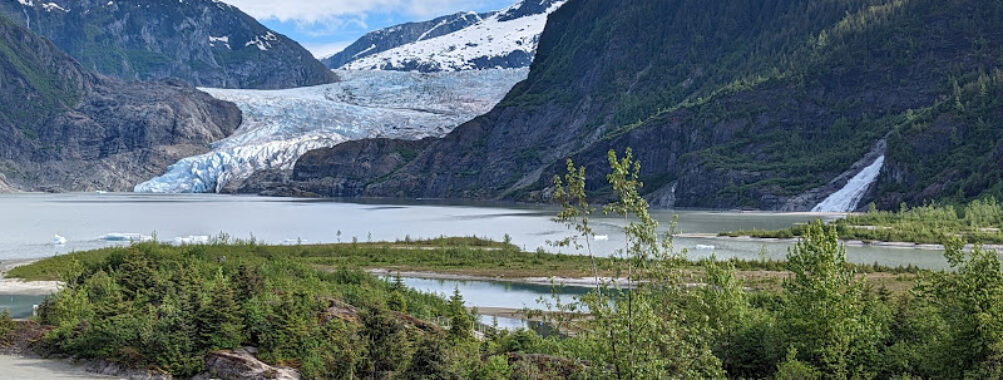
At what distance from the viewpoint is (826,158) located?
149 meters

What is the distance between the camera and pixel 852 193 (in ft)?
435

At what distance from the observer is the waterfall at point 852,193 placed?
130 metres

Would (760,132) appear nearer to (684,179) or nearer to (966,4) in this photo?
(684,179)

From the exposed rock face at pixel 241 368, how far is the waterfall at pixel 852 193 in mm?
121606

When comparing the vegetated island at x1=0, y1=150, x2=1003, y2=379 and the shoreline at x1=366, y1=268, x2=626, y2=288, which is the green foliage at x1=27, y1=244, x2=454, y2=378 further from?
the shoreline at x1=366, y1=268, x2=626, y2=288

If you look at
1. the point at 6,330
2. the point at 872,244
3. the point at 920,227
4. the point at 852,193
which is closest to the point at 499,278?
the point at 6,330

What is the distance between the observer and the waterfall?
428 feet

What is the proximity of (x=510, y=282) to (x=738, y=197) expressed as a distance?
111m

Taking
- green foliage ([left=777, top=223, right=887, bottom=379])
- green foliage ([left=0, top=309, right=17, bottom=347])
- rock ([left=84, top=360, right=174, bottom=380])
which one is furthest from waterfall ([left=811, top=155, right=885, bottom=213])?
rock ([left=84, top=360, right=174, bottom=380])

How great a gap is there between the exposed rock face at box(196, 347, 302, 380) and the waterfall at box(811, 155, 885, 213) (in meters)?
122

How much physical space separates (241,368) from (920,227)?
2849 inches

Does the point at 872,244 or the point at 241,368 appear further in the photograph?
the point at 872,244

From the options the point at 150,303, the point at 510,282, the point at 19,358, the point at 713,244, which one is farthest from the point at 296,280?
the point at 713,244

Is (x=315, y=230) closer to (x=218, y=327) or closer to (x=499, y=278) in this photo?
(x=499, y=278)
